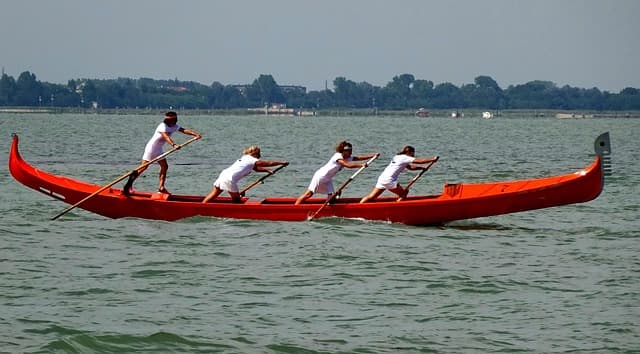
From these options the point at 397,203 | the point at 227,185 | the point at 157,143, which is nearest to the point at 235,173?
the point at 227,185

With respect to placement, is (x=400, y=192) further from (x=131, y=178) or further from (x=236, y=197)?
(x=131, y=178)

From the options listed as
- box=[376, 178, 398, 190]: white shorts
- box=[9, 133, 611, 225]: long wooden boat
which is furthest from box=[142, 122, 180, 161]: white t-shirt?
box=[376, 178, 398, 190]: white shorts

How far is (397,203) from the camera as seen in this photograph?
86.3ft

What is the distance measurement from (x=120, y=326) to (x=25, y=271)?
4.61 metres

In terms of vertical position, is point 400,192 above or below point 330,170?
below

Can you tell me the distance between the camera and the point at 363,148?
266 ft

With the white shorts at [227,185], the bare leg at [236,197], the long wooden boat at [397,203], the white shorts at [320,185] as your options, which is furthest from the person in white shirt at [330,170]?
the white shorts at [227,185]

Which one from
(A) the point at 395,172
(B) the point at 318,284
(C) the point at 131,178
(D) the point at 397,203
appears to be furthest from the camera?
(C) the point at 131,178

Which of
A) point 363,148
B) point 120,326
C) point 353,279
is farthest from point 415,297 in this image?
point 363,148

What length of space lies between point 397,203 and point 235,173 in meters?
3.24

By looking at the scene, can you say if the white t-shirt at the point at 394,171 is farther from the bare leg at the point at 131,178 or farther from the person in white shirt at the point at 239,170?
the bare leg at the point at 131,178

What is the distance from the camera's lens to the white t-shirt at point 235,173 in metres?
26.3

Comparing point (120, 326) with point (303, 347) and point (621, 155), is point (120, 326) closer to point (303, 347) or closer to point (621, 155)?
point (303, 347)

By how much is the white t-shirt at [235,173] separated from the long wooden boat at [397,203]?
36cm
